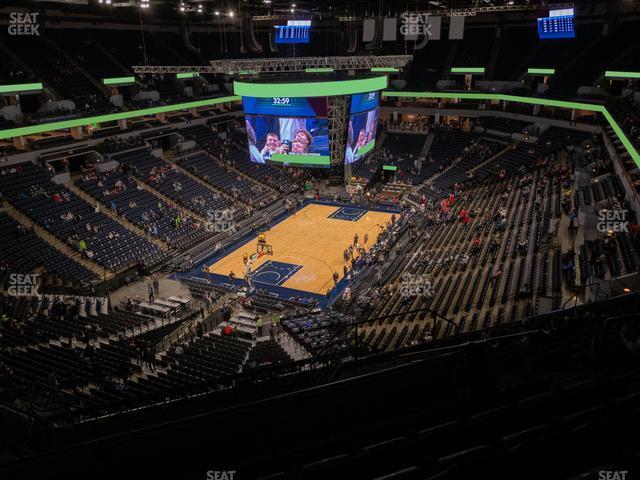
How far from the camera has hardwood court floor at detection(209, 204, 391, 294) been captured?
26422 mm

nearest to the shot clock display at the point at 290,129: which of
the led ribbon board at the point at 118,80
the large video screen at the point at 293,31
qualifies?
the large video screen at the point at 293,31

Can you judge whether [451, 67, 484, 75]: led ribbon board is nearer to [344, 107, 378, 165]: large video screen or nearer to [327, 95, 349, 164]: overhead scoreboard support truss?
[344, 107, 378, 165]: large video screen

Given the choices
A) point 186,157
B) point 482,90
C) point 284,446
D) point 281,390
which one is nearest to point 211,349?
point 281,390

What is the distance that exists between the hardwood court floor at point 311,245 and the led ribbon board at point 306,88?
9103mm

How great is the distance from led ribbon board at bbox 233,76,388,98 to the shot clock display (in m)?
0.72

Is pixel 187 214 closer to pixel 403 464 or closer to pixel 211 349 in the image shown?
pixel 211 349

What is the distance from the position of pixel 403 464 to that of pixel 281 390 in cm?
365

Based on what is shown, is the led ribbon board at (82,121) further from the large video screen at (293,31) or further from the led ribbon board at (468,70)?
the led ribbon board at (468,70)

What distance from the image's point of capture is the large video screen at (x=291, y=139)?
86.0ft

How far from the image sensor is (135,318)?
800 inches

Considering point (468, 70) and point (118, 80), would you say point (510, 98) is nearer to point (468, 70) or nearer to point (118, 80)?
point (468, 70)

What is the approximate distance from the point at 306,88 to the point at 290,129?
2.89 metres

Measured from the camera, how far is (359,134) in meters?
28.1

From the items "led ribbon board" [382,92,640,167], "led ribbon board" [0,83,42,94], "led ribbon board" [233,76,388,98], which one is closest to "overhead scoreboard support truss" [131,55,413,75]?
Result: "led ribbon board" [233,76,388,98]
